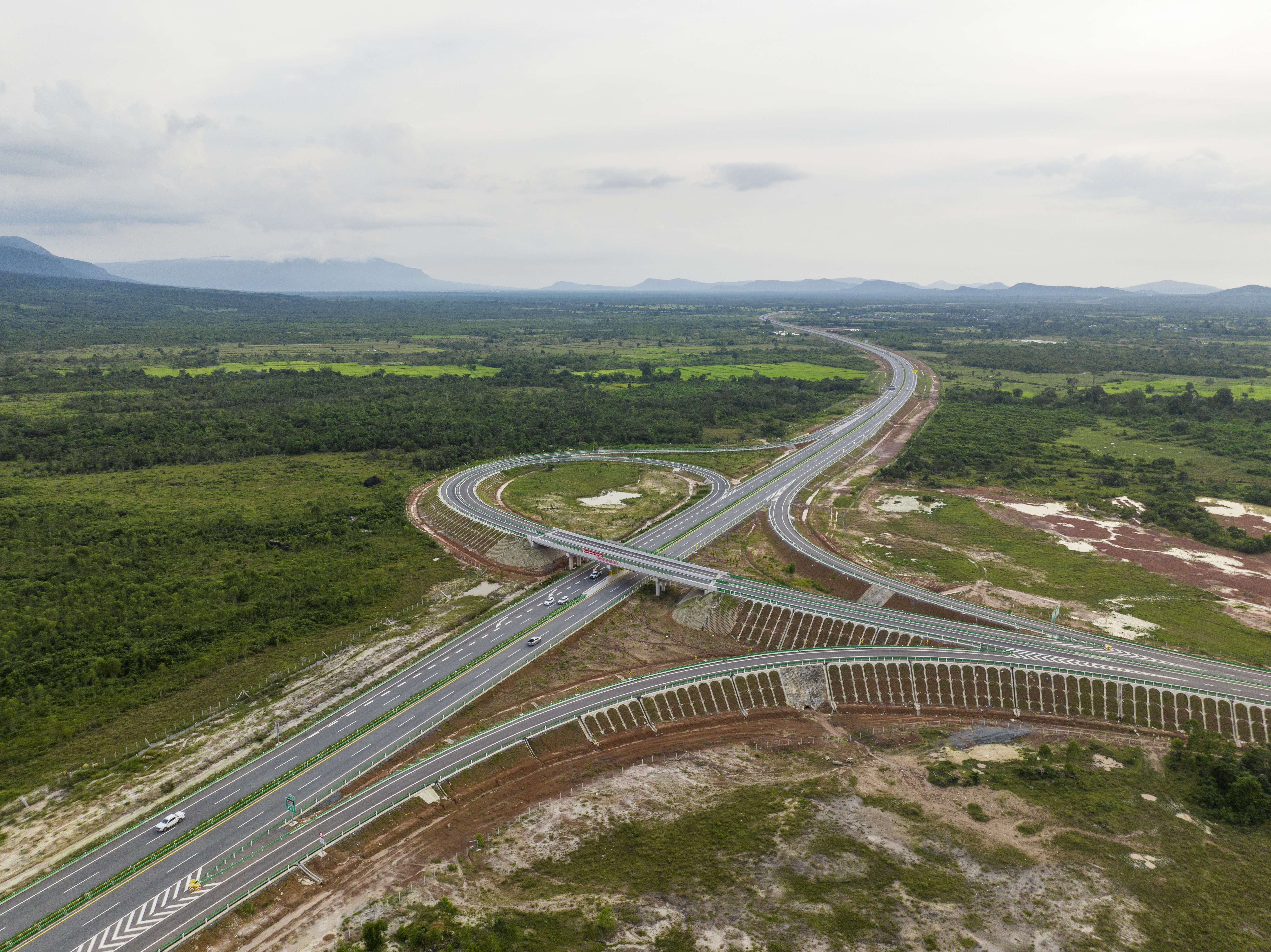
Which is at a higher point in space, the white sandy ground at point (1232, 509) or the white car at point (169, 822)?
the white sandy ground at point (1232, 509)

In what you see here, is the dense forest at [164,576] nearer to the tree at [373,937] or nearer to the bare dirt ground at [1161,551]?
the tree at [373,937]

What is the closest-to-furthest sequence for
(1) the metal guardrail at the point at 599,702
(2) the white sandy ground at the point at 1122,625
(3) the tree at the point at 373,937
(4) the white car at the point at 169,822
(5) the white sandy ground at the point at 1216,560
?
1. (3) the tree at the point at 373,937
2. (1) the metal guardrail at the point at 599,702
3. (4) the white car at the point at 169,822
4. (2) the white sandy ground at the point at 1122,625
5. (5) the white sandy ground at the point at 1216,560

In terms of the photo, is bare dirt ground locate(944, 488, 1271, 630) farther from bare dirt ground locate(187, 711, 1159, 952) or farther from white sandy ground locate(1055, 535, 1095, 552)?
bare dirt ground locate(187, 711, 1159, 952)

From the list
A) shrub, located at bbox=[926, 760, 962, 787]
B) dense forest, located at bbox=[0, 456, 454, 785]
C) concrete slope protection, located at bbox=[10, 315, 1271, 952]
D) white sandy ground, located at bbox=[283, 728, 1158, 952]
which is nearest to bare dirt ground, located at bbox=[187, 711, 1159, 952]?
white sandy ground, located at bbox=[283, 728, 1158, 952]

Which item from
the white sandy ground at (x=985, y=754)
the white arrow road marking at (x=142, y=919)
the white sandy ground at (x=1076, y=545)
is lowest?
the white sandy ground at (x=985, y=754)

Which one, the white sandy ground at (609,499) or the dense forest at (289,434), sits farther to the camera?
the dense forest at (289,434)

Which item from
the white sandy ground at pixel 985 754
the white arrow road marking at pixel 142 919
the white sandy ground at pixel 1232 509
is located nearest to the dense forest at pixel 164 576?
the white arrow road marking at pixel 142 919

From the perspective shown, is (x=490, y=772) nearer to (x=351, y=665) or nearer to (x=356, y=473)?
(x=351, y=665)
